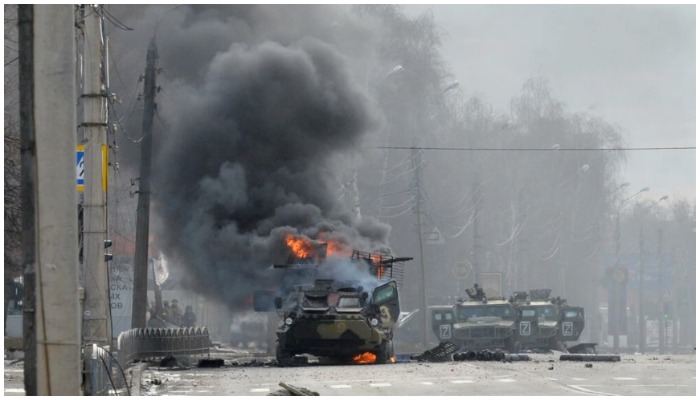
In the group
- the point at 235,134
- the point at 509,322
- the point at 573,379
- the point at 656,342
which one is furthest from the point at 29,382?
the point at 656,342

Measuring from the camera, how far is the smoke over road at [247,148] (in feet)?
114

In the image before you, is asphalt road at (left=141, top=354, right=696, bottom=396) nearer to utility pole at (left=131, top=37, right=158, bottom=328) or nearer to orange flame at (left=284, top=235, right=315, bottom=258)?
orange flame at (left=284, top=235, right=315, bottom=258)

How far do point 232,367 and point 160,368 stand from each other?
1.45m

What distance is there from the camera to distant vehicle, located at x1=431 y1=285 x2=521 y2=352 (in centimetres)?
3888

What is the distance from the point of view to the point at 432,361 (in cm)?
2847

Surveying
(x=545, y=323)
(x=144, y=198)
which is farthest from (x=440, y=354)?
(x=545, y=323)

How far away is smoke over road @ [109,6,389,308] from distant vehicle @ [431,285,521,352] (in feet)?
12.9

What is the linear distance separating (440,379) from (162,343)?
12341 mm

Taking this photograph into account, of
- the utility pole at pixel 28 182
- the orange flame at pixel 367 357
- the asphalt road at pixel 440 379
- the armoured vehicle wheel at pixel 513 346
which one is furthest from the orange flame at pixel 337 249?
the utility pole at pixel 28 182

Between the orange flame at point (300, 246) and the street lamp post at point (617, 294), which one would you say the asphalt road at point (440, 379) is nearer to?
the orange flame at point (300, 246)

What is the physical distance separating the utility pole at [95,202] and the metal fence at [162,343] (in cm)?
300

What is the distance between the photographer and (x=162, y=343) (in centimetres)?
3194

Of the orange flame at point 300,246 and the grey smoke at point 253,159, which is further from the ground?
the grey smoke at point 253,159

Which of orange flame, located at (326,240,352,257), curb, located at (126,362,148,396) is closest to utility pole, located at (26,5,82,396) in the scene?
curb, located at (126,362,148,396)
